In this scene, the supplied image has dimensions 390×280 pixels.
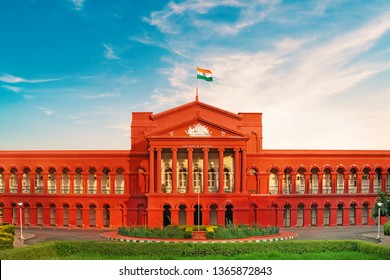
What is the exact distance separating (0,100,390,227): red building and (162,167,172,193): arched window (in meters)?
0.09

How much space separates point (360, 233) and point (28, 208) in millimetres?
29686

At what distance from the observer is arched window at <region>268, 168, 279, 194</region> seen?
4416 centimetres

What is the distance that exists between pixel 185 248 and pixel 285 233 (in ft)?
48.1

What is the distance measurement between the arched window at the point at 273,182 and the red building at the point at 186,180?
0.09 meters

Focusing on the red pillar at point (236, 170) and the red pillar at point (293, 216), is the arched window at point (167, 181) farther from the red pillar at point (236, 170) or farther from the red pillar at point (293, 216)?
the red pillar at point (293, 216)

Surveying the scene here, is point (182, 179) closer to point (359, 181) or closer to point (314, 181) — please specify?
point (314, 181)

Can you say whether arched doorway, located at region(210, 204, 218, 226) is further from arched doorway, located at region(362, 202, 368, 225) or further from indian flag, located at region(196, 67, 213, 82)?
arched doorway, located at region(362, 202, 368, 225)

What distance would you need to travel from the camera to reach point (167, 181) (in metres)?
42.6

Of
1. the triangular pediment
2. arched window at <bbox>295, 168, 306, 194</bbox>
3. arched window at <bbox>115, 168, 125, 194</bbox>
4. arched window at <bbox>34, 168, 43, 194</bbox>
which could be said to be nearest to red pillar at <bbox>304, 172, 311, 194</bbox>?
arched window at <bbox>295, 168, 306, 194</bbox>

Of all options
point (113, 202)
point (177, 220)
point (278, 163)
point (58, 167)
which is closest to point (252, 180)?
point (278, 163)

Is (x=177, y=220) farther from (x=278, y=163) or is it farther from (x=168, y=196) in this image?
(x=278, y=163)

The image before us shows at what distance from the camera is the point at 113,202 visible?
43031 mm

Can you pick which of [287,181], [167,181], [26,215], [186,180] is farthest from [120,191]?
[287,181]

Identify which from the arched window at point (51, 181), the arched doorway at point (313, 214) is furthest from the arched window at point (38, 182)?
the arched doorway at point (313, 214)
